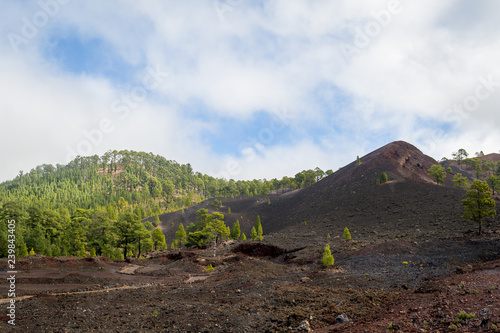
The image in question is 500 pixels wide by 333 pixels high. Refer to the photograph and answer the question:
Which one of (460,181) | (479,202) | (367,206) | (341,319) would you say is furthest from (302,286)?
(460,181)

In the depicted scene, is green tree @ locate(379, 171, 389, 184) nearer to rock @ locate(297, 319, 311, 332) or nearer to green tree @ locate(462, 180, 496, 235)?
green tree @ locate(462, 180, 496, 235)

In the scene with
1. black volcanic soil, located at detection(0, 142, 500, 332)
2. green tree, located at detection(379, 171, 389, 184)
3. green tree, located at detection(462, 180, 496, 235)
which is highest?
green tree, located at detection(379, 171, 389, 184)

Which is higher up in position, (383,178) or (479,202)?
(383,178)

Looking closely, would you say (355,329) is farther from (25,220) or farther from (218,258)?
(25,220)

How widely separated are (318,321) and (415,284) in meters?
10.4

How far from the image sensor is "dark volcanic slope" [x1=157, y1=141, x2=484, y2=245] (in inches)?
2202

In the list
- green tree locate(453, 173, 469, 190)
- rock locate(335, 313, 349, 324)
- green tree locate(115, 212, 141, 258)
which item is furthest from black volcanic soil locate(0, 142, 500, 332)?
green tree locate(453, 173, 469, 190)

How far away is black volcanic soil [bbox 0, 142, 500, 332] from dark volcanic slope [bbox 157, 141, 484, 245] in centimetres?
59

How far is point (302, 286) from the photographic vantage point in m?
20.8

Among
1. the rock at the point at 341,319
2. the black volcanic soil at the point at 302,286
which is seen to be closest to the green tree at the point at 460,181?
the black volcanic soil at the point at 302,286

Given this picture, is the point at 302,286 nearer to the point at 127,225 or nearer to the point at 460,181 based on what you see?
the point at 127,225

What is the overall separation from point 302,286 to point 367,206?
55787 millimetres

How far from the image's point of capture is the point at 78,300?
59.1 feet

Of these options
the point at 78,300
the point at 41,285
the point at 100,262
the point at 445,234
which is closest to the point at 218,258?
the point at 100,262
